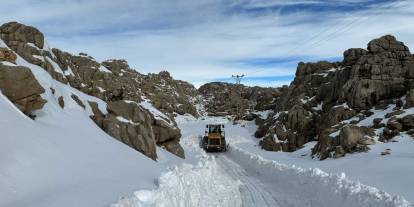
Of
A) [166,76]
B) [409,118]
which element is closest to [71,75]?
[409,118]

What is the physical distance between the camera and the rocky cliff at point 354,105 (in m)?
31.0

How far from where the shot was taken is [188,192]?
14.6 m

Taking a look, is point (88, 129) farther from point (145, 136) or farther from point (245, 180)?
point (245, 180)

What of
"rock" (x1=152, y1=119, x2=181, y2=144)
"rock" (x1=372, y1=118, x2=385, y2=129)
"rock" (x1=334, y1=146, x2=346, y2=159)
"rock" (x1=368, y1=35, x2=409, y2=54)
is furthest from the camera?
"rock" (x1=368, y1=35, x2=409, y2=54)

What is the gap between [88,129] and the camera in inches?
839

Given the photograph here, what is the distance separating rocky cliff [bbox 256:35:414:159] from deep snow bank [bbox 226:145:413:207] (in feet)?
33.3

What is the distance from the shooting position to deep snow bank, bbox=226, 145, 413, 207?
38.6ft

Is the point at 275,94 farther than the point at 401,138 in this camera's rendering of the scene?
Yes

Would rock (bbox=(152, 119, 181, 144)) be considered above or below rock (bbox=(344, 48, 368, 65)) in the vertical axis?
below

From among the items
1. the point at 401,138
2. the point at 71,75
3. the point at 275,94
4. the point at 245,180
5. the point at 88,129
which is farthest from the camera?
the point at 275,94

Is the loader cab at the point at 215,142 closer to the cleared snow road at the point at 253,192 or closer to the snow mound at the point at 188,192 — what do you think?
the cleared snow road at the point at 253,192

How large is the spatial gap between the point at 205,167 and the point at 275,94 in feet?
192

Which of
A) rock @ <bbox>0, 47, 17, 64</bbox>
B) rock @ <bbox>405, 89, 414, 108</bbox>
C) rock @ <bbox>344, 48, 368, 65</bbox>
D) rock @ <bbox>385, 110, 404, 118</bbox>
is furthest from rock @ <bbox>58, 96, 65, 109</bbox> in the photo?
rock @ <bbox>344, 48, 368, 65</bbox>

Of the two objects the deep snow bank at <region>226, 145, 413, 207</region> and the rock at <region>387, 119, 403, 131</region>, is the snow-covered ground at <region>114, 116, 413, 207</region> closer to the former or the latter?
the deep snow bank at <region>226, 145, 413, 207</region>
